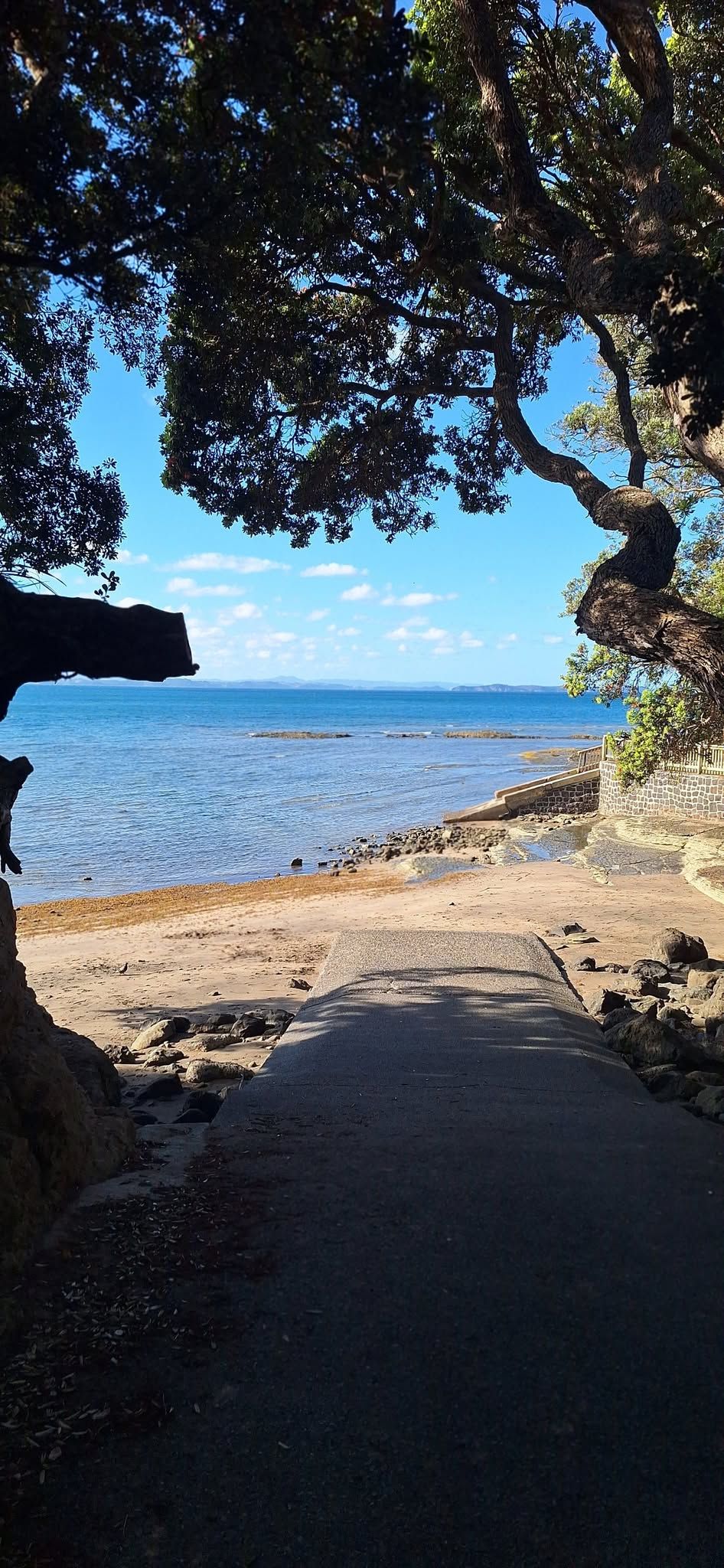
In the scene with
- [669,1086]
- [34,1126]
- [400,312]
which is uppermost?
[400,312]

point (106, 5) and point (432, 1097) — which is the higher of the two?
point (106, 5)

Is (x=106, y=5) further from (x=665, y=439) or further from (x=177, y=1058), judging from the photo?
(x=665, y=439)

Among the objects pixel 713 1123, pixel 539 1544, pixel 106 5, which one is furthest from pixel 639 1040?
pixel 106 5

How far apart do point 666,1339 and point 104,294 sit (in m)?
5.86

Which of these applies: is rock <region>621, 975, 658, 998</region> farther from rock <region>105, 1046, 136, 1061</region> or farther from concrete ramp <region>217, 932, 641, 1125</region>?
rock <region>105, 1046, 136, 1061</region>

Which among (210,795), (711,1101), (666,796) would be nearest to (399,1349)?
(711,1101)

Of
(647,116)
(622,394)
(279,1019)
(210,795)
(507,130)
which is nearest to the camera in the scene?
(647,116)

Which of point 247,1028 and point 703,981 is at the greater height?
point 703,981

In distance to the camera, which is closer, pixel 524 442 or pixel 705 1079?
pixel 705 1079

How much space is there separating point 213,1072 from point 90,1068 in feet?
5.93

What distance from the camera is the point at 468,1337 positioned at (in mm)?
4066

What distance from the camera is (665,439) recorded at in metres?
15.9

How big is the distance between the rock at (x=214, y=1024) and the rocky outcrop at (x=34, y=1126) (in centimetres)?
439

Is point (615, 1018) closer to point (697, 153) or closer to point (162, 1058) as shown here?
point (162, 1058)
